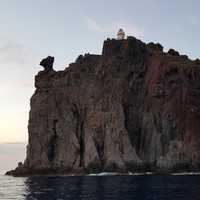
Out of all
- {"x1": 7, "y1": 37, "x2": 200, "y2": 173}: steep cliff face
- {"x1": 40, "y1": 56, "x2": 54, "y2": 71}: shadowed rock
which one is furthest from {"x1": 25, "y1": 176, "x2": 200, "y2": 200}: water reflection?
{"x1": 40, "y1": 56, "x2": 54, "y2": 71}: shadowed rock

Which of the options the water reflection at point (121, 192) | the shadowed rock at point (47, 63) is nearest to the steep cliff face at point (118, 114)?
the shadowed rock at point (47, 63)

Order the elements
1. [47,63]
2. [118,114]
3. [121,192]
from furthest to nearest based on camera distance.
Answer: [47,63]
[118,114]
[121,192]

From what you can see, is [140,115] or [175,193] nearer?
[175,193]

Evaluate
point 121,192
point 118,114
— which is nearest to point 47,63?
point 118,114

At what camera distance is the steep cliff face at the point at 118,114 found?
141750 millimetres

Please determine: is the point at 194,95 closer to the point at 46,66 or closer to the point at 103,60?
the point at 103,60

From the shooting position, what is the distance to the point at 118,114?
148 metres

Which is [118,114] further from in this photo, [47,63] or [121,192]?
[121,192]

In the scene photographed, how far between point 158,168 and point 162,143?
7.47 meters

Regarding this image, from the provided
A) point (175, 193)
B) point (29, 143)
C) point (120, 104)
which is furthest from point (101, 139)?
point (175, 193)

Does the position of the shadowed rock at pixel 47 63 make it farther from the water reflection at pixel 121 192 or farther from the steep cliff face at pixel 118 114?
the water reflection at pixel 121 192

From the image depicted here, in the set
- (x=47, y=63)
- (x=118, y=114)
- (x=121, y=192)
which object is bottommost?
(x=121, y=192)

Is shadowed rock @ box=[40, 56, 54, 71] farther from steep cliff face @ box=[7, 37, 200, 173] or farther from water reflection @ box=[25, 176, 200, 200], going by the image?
water reflection @ box=[25, 176, 200, 200]

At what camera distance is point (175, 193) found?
79812 mm
